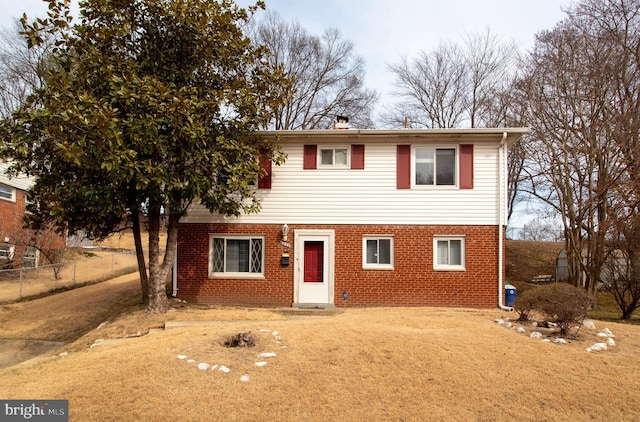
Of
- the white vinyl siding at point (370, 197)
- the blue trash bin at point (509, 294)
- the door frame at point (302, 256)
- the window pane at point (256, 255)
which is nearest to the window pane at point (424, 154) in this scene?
the white vinyl siding at point (370, 197)

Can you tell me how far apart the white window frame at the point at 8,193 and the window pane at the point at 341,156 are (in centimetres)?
1834

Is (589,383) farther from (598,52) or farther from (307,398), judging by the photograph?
(598,52)

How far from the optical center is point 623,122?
1605cm

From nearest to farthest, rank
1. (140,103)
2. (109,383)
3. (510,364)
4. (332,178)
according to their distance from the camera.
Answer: (109,383), (510,364), (140,103), (332,178)

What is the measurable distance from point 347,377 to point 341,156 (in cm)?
810

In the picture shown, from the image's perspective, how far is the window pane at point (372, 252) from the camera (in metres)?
13.0

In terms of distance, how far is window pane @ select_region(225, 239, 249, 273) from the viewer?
13.2m

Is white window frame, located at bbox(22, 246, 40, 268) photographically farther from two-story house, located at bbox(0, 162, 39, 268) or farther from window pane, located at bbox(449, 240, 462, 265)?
window pane, located at bbox(449, 240, 462, 265)

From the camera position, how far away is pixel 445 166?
13102 mm

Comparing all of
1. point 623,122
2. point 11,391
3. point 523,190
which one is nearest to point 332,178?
point 11,391

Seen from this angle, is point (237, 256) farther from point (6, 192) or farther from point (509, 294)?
point (6, 192)

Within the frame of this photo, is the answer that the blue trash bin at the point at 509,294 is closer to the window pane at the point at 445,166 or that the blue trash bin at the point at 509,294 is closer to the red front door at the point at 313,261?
the window pane at the point at 445,166

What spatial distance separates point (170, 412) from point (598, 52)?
62.7 ft

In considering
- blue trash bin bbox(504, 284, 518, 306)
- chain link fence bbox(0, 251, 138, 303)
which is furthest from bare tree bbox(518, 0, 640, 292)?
chain link fence bbox(0, 251, 138, 303)
